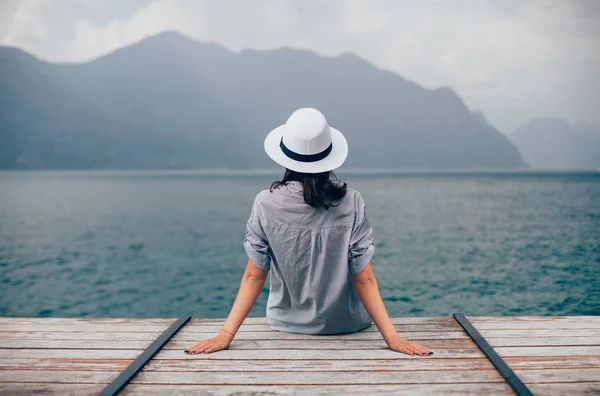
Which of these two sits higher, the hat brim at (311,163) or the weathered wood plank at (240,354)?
the hat brim at (311,163)

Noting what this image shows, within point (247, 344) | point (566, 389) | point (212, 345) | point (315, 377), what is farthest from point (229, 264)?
point (566, 389)

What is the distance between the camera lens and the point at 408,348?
10.4 feet

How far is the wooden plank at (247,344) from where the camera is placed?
3.31 metres

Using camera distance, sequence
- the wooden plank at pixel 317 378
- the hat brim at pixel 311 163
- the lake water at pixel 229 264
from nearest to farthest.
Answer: the wooden plank at pixel 317 378 → the hat brim at pixel 311 163 → the lake water at pixel 229 264

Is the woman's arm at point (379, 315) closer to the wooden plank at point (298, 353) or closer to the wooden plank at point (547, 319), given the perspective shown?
the wooden plank at point (298, 353)

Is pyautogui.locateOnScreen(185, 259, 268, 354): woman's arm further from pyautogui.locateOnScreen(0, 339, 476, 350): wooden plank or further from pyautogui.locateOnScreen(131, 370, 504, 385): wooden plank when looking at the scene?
pyautogui.locateOnScreen(131, 370, 504, 385): wooden plank

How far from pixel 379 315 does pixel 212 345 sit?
1052 millimetres

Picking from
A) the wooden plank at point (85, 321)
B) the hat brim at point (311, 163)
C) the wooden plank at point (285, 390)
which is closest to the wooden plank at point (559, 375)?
the wooden plank at point (285, 390)

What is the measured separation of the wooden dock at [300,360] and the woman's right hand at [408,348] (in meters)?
0.04

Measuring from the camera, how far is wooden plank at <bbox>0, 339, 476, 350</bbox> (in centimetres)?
331

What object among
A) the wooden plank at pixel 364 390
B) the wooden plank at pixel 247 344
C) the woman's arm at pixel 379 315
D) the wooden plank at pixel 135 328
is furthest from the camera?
the wooden plank at pixel 135 328

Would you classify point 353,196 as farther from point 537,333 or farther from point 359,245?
point 537,333

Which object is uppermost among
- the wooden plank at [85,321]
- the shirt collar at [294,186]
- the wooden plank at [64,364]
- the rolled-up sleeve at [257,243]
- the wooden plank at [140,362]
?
the shirt collar at [294,186]

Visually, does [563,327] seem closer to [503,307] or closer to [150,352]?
[150,352]
